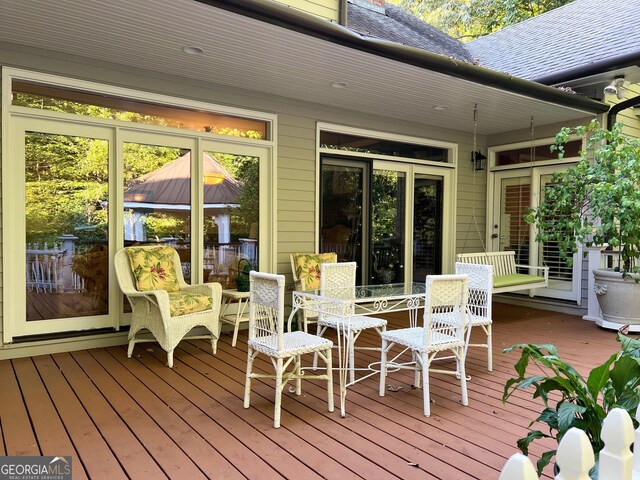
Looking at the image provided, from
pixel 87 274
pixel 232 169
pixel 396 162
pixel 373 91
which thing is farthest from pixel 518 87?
pixel 87 274

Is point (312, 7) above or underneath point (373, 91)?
above

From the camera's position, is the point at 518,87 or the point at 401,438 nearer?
the point at 401,438

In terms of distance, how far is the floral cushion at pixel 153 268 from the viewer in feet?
13.5

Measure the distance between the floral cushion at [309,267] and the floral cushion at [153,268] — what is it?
4.47 feet

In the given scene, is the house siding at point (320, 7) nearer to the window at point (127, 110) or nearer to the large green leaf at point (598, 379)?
the window at point (127, 110)

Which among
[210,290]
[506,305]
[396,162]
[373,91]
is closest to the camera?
[210,290]

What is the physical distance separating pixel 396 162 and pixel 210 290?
345 cm

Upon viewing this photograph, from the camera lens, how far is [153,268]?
421 cm

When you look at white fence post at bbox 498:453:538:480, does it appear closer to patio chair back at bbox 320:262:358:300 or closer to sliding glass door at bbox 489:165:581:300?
patio chair back at bbox 320:262:358:300

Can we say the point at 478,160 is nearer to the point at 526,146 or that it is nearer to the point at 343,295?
the point at 526,146

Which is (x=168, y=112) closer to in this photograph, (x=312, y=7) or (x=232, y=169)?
(x=232, y=169)

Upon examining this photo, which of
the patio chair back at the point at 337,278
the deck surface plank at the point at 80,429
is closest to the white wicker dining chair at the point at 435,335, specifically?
the patio chair back at the point at 337,278

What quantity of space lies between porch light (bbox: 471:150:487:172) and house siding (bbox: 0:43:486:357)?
93cm

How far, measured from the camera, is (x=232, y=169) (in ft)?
16.7
